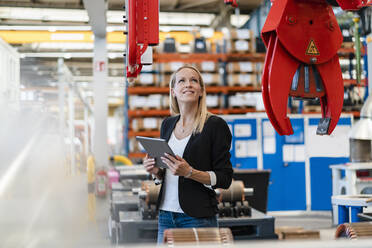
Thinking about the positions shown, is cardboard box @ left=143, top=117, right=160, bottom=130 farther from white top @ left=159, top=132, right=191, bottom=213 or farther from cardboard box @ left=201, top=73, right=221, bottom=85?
white top @ left=159, top=132, right=191, bottom=213

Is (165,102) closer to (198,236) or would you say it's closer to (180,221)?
(180,221)

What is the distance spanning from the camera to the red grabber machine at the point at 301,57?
160 cm

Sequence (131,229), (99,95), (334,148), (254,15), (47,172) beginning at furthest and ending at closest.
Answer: (254,15) < (334,148) < (99,95) < (47,172) < (131,229)

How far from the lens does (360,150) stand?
588 cm

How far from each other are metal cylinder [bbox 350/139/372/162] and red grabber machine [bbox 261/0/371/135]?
14.2 feet

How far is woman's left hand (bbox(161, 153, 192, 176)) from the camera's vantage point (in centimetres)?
186

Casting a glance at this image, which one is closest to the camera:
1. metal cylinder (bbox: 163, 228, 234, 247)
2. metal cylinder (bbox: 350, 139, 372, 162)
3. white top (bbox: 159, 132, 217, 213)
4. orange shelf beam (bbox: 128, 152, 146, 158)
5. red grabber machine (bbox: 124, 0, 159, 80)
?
metal cylinder (bbox: 163, 228, 234, 247)

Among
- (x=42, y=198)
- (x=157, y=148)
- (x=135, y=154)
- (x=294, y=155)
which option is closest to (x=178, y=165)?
(x=157, y=148)

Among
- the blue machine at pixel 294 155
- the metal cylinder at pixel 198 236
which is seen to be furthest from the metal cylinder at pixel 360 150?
the metal cylinder at pixel 198 236

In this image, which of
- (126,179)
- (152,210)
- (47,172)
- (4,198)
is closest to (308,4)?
(152,210)

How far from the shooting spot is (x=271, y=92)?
1.60 m

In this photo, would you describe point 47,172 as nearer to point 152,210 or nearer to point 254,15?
point 152,210

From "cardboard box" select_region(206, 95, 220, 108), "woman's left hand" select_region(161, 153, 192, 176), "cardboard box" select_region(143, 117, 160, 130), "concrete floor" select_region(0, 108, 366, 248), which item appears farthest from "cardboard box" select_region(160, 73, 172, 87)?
"woman's left hand" select_region(161, 153, 192, 176)

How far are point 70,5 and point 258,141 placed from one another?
23.4ft
